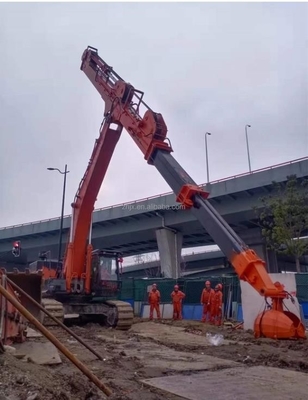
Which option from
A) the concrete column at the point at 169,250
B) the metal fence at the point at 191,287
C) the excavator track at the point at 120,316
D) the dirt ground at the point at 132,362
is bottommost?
the dirt ground at the point at 132,362

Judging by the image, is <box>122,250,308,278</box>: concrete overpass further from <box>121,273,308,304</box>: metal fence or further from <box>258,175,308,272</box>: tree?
<box>121,273,308,304</box>: metal fence

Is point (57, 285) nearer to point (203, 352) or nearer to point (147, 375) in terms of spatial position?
point (203, 352)

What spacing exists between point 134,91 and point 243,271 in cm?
690

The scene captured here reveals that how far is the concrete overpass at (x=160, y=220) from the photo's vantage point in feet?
96.2

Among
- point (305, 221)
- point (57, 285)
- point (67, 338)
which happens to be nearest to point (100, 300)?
point (57, 285)

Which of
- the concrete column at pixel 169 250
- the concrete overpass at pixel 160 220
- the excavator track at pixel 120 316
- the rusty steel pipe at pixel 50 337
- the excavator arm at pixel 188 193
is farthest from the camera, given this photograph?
the concrete column at pixel 169 250

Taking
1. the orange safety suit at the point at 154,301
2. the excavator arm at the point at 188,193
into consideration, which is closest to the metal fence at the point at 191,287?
the orange safety suit at the point at 154,301

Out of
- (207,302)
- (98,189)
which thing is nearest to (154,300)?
(207,302)

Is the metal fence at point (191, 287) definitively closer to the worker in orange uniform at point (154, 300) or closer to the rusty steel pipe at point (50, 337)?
the worker in orange uniform at point (154, 300)

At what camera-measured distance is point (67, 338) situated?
11.2 m

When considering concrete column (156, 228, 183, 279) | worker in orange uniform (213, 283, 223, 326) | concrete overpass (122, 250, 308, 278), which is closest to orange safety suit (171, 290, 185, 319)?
worker in orange uniform (213, 283, 223, 326)

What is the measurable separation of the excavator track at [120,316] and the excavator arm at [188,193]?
5150mm

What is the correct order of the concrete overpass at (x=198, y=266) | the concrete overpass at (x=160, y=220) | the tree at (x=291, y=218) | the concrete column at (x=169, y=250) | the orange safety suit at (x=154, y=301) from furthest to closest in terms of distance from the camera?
1. the concrete overpass at (x=198, y=266)
2. the concrete column at (x=169, y=250)
3. the concrete overpass at (x=160, y=220)
4. the tree at (x=291, y=218)
5. the orange safety suit at (x=154, y=301)

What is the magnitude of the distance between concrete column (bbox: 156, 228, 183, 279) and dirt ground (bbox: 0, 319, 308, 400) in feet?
66.7
